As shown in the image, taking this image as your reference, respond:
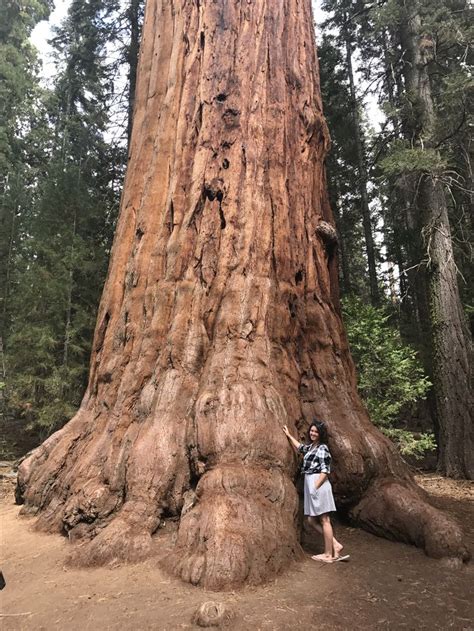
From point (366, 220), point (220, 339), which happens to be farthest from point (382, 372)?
point (366, 220)

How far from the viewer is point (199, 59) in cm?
705

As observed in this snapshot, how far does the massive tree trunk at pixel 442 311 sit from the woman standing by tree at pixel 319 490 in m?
5.74

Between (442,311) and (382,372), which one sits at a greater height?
(442,311)

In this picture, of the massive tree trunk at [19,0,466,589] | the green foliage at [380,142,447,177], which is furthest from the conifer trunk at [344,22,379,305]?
the massive tree trunk at [19,0,466,589]

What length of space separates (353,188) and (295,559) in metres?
17.3

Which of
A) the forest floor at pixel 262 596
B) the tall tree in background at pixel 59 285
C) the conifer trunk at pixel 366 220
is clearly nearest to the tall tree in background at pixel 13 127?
the tall tree in background at pixel 59 285

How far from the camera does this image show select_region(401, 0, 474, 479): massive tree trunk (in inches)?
364

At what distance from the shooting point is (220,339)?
17.6 ft

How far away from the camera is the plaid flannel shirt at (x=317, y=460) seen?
4.48 metres

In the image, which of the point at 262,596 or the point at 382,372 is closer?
the point at 262,596

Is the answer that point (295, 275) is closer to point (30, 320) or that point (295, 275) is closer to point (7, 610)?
point (7, 610)

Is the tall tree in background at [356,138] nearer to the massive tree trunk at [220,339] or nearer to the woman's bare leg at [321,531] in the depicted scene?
the massive tree trunk at [220,339]

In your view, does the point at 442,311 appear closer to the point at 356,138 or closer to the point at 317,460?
the point at 317,460

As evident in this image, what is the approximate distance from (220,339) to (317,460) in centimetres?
172
